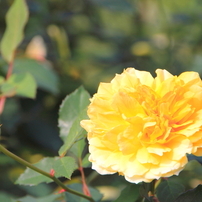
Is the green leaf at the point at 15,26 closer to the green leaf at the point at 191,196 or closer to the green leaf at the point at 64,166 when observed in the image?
the green leaf at the point at 64,166

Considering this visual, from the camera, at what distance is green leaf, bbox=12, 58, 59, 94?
115 centimetres

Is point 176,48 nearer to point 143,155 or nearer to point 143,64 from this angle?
point 143,64

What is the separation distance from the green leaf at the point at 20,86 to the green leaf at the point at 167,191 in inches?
16.0

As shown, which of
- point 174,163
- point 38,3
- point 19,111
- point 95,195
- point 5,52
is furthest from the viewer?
point 38,3

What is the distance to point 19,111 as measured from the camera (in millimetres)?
1291

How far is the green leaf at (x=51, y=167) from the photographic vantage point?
55cm

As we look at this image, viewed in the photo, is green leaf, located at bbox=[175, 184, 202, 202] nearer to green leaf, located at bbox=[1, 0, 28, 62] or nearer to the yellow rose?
the yellow rose

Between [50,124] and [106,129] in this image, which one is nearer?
[106,129]

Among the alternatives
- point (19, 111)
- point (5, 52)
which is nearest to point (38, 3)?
point (19, 111)

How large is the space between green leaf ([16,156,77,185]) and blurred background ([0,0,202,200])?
538 mm

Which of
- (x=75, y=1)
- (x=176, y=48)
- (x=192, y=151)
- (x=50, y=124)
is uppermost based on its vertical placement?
(x=192, y=151)

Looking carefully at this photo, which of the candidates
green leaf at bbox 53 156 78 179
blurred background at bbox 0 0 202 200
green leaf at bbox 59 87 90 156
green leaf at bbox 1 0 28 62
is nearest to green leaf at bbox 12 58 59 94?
blurred background at bbox 0 0 202 200

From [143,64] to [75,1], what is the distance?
1.34 ft

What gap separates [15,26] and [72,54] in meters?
0.62
